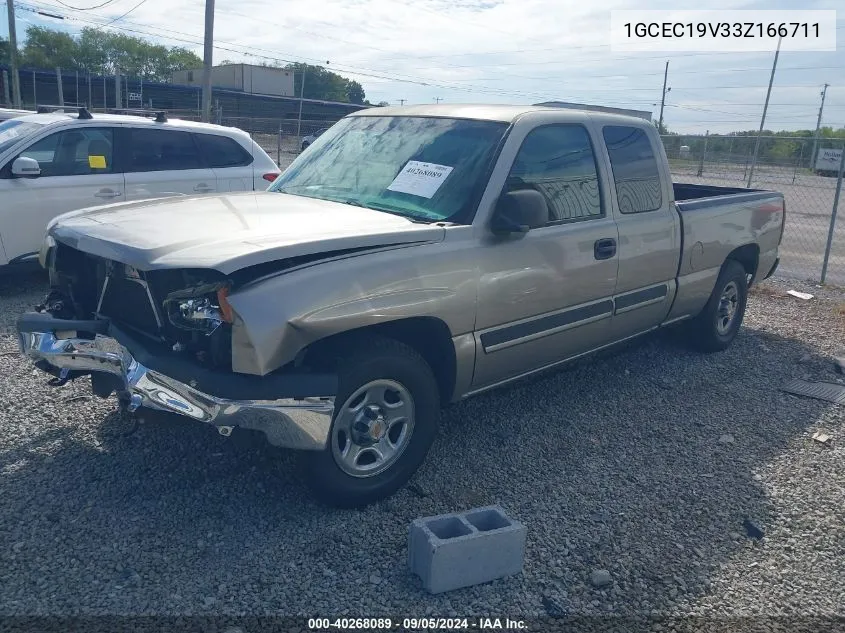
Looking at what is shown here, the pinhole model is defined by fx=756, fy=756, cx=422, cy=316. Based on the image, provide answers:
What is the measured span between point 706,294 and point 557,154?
2.30m

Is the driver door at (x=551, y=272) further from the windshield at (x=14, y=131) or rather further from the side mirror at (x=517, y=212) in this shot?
the windshield at (x=14, y=131)

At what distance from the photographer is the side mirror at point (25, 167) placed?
22.5 ft

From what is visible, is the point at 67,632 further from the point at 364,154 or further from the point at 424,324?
the point at 364,154

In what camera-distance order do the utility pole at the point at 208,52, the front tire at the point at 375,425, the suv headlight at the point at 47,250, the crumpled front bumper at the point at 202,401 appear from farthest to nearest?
the utility pole at the point at 208,52 < the suv headlight at the point at 47,250 < the front tire at the point at 375,425 < the crumpled front bumper at the point at 202,401

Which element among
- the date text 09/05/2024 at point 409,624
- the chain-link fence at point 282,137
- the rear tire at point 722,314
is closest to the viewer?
the date text 09/05/2024 at point 409,624

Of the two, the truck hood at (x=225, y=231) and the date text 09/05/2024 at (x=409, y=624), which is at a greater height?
the truck hood at (x=225, y=231)

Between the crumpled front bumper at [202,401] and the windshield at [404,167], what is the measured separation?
1.31m

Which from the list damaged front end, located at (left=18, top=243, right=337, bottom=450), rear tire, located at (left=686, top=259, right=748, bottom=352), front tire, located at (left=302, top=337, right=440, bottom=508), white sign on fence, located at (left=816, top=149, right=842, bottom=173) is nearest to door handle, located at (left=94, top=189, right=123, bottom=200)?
damaged front end, located at (left=18, top=243, right=337, bottom=450)

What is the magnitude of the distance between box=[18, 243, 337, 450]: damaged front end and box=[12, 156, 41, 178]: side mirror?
378 cm

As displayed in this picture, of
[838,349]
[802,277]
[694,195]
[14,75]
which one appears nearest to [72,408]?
[694,195]

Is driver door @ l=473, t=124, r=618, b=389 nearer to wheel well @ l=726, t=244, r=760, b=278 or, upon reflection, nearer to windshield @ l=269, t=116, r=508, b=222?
windshield @ l=269, t=116, r=508, b=222

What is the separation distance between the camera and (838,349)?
23.2 feet

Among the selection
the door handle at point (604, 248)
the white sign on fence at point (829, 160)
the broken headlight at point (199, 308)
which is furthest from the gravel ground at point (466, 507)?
the white sign on fence at point (829, 160)

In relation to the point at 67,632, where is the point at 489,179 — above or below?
above
